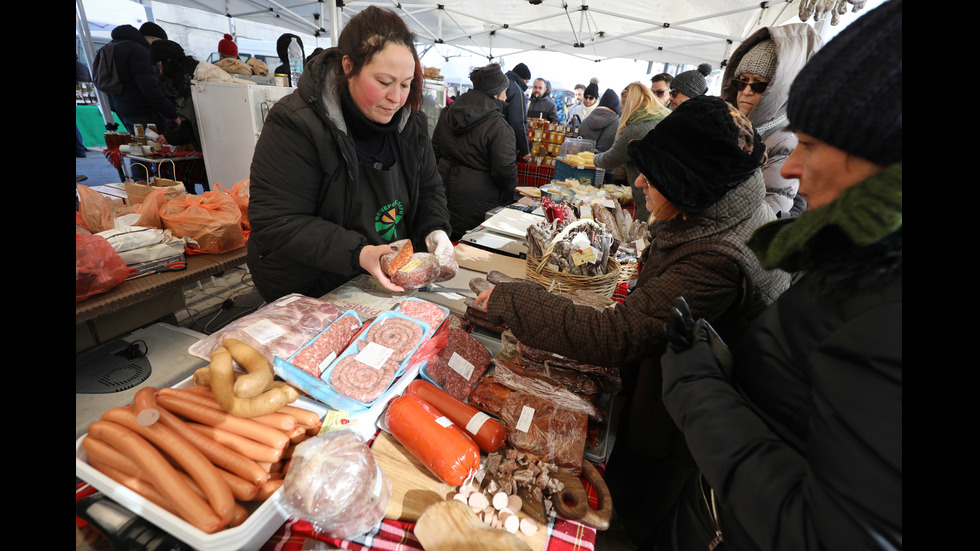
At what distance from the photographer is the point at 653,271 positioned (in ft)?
5.03

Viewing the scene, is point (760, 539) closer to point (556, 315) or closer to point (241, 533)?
point (556, 315)

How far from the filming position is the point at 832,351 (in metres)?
0.68

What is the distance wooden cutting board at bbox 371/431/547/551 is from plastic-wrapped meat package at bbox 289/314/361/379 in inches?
12.3

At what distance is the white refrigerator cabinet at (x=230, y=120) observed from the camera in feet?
14.5

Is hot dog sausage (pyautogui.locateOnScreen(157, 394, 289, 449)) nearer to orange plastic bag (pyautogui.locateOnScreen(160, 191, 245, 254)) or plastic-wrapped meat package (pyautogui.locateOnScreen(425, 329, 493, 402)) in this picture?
plastic-wrapped meat package (pyautogui.locateOnScreen(425, 329, 493, 402))

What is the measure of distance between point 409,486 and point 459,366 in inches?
17.5

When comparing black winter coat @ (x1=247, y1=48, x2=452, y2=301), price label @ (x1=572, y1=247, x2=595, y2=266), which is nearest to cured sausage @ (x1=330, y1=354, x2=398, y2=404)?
black winter coat @ (x1=247, y1=48, x2=452, y2=301)

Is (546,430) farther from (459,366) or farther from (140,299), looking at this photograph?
(140,299)

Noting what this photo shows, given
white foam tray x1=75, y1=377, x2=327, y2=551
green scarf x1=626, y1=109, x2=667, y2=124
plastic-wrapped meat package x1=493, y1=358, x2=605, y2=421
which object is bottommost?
white foam tray x1=75, y1=377, x2=327, y2=551

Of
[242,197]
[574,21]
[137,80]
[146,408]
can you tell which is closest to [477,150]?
[242,197]

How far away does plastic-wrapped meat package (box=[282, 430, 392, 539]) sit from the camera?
3.16ft

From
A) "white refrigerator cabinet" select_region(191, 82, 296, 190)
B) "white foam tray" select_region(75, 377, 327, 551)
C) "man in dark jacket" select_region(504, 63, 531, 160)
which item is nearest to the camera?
"white foam tray" select_region(75, 377, 327, 551)

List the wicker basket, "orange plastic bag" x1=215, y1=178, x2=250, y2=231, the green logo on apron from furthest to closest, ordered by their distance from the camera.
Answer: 1. "orange plastic bag" x1=215, y1=178, x2=250, y2=231
2. the green logo on apron
3. the wicker basket
